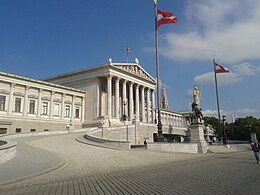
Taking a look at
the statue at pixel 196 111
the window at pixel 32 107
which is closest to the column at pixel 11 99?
the window at pixel 32 107

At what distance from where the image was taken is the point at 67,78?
220 ft

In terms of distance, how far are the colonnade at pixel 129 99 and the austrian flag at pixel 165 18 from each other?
30.0 m

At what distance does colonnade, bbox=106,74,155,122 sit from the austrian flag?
29969mm

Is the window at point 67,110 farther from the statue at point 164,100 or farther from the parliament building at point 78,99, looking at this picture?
the statue at point 164,100

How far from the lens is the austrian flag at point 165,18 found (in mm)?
30172

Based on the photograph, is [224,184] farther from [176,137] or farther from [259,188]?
[176,137]

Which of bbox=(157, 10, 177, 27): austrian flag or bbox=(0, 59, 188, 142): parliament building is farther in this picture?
bbox=(0, 59, 188, 142): parliament building

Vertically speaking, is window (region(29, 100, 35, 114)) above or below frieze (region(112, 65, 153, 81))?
below

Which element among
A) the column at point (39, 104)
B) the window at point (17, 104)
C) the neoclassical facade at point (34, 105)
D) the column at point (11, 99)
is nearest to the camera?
the neoclassical facade at point (34, 105)

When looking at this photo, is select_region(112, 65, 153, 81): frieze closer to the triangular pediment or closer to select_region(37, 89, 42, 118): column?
the triangular pediment

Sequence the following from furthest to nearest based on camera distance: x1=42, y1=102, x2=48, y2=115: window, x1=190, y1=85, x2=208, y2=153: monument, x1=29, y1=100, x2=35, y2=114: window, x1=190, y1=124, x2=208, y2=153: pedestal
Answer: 1. x1=42, y1=102, x2=48, y2=115: window
2. x1=29, y1=100, x2=35, y2=114: window
3. x1=190, y1=85, x2=208, y2=153: monument
4. x1=190, y1=124, x2=208, y2=153: pedestal

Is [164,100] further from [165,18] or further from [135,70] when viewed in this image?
[165,18]

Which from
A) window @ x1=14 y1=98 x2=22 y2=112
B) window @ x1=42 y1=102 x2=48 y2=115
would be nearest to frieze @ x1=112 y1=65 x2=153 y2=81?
window @ x1=42 y1=102 x2=48 y2=115

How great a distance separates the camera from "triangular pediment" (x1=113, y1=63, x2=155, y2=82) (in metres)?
66.4
